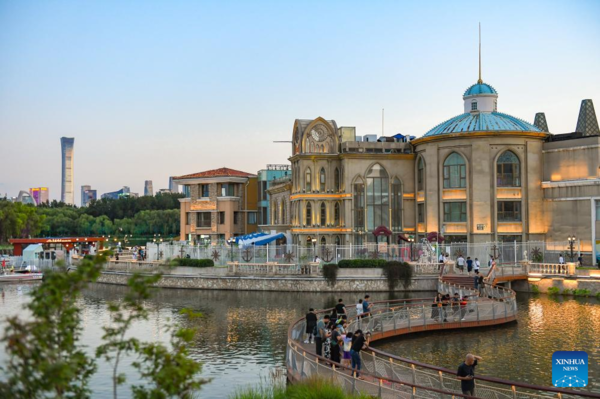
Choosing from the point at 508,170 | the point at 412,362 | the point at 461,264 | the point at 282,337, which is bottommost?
the point at 282,337

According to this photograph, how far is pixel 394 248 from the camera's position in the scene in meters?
54.0

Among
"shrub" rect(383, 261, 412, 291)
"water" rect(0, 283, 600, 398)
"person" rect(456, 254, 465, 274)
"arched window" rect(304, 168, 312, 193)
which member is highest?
"arched window" rect(304, 168, 312, 193)

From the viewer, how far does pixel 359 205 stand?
66688 millimetres

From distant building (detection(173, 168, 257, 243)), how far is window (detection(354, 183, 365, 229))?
24.2 m

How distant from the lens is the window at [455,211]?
62.4 m

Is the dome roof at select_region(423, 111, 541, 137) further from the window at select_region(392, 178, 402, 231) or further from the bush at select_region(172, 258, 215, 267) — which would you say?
the bush at select_region(172, 258, 215, 267)

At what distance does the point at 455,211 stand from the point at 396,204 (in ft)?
21.9

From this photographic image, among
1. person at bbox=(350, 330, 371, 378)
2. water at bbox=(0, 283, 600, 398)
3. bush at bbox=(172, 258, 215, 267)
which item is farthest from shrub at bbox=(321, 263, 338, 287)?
person at bbox=(350, 330, 371, 378)

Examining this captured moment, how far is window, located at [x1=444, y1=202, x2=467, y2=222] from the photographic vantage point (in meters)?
62.4

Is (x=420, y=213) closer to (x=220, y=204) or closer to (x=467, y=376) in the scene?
(x=220, y=204)

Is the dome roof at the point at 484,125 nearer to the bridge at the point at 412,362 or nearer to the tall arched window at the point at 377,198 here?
the tall arched window at the point at 377,198

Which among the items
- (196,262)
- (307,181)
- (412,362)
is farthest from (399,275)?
(412,362)

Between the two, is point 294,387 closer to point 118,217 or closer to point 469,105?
point 469,105

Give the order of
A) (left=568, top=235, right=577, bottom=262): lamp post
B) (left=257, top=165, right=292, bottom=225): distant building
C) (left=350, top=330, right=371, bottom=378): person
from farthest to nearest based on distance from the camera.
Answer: (left=257, top=165, right=292, bottom=225): distant building
(left=568, top=235, right=577, bottom=262): lamp post
(left=350, top=330, right=371, bottom=378): person
